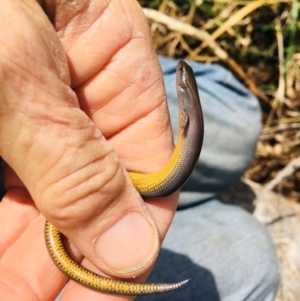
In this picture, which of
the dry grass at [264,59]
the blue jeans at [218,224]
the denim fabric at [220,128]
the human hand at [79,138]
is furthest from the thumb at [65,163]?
the dry grass at [264,59]

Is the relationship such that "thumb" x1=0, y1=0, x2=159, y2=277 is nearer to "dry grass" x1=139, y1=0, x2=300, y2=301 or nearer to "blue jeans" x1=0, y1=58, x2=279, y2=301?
"blue jeans" x1=0, y1=58, x2=279, y2=301

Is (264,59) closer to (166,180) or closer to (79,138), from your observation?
(166,180)

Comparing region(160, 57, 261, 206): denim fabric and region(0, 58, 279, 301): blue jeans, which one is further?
region(160, 57, 261, 206): denim fabric

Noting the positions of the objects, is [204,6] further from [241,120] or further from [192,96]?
[192,96]

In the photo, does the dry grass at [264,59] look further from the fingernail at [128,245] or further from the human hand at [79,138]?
the fingernail at [128,245]

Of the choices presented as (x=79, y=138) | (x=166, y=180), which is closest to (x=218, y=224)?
(x=166, y=180)

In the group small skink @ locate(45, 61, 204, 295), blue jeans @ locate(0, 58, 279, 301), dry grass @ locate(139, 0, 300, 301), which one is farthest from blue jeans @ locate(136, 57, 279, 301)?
small skink @ locate(45, 61, 204, 295)

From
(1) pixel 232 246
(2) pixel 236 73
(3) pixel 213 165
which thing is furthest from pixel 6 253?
(2) pixel 236 73

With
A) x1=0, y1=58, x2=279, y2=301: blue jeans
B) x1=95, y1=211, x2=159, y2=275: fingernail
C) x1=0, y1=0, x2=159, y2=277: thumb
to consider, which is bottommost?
x1=0, y1=58, x2=279, y2=301: blue jeans
